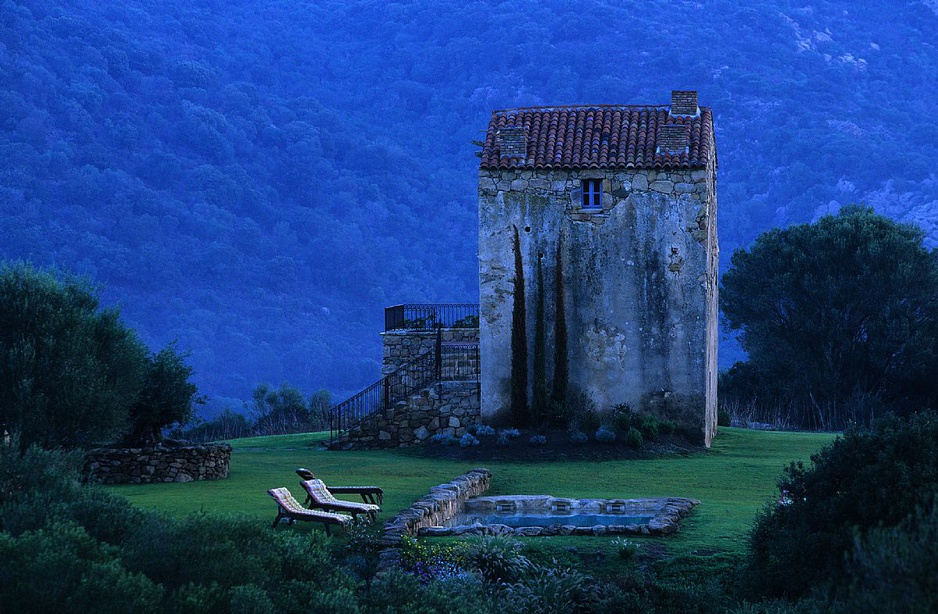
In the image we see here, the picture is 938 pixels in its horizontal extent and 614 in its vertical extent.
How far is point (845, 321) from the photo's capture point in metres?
43.5

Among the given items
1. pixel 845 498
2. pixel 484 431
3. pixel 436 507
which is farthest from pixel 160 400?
pixel 845 498

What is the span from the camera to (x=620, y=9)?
428ft

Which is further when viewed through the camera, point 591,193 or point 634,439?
point 591,193

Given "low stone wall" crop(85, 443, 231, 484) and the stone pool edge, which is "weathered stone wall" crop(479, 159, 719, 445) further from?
the stone pool edge

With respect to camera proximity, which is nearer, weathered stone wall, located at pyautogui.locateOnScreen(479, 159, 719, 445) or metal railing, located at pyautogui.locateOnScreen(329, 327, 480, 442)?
weathered stone wall, located at pyautogui.locateOnScreen(479, 159, 719, 445)

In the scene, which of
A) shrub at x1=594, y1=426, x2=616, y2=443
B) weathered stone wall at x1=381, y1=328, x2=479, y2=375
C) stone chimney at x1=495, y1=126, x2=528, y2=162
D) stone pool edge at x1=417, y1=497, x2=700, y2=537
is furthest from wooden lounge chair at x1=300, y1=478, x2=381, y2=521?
weathered stone wall at x1=381, y1=328, x2=479, y2=375

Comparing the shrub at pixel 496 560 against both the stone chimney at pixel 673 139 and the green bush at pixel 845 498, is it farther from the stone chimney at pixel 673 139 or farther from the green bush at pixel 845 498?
the stone chimney at pixel 673 139

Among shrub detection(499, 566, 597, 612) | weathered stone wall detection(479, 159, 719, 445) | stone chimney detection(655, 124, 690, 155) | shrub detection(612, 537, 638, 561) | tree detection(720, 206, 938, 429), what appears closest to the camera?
shrub detection(499, 566, 597, 612)

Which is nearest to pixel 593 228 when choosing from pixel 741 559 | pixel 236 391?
pixel 741 559

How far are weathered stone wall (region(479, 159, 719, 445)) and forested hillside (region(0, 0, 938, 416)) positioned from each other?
60.4 m

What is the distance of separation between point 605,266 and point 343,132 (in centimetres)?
9265

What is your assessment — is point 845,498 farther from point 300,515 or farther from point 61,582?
point 61,582

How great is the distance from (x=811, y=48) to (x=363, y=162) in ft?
166

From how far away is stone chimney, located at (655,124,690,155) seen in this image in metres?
26.5
